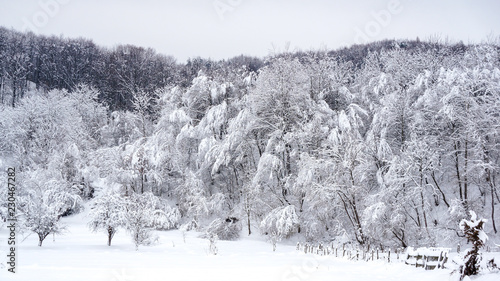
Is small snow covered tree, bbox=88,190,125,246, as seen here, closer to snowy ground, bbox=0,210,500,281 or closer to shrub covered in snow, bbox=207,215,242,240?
snowy ground, bbox=0,210,500,281

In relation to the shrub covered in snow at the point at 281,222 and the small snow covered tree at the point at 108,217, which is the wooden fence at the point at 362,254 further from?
the small snow covered tree at the point at 108,217

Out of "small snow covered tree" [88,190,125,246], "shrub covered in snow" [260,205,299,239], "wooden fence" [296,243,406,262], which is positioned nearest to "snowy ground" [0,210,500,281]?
"wooden fence" [296,243,406,262]

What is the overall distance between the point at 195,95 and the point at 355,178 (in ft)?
52.9

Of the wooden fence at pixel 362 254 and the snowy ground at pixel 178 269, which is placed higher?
the snowy ground at pixel 178 269

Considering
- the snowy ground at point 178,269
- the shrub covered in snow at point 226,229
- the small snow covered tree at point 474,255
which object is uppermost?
the small snow covered tree at point 474,255

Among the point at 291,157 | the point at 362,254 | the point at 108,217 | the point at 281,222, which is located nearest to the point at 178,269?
the point at 108,217

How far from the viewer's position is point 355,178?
69.3 ft

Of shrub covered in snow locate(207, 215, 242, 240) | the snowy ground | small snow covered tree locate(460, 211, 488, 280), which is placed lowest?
shrub covered in snow locate(207, 215, 242, 240)

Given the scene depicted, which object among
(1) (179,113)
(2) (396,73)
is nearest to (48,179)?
(1) (179,113)

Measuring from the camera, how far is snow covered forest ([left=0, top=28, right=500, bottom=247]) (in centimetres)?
1961

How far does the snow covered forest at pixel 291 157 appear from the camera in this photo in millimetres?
19609

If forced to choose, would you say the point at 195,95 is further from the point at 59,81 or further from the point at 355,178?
the point at 59,81

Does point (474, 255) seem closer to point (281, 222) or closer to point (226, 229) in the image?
point (281, 222)

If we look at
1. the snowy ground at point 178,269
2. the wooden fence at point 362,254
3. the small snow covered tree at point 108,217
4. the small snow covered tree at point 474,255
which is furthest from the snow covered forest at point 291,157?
the small snow covered tree at point 474,255
